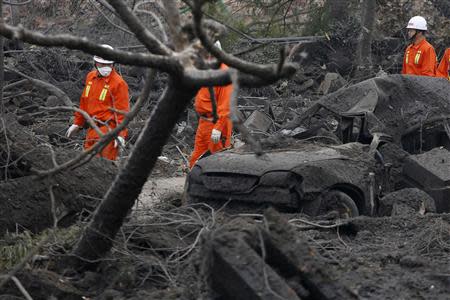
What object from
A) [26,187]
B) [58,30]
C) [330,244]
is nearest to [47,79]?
[58,30]

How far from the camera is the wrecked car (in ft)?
27.3

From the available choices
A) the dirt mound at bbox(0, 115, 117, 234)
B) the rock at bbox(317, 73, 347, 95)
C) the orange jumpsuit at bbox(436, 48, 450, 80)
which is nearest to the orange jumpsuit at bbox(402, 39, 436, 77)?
the orange jumpsuit at bbox(436, 48, 450, 80)

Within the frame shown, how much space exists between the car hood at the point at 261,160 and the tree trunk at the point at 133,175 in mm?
2372

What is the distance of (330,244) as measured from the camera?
23.9ft

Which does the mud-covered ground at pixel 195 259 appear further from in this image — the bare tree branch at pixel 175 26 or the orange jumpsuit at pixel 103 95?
the orange jumpsuit at pixel 103 95

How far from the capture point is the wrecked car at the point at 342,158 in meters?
8.34

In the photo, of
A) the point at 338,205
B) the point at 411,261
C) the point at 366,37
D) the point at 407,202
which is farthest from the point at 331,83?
the point at 411,261

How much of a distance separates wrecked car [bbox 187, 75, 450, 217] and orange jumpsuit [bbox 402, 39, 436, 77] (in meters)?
3.49

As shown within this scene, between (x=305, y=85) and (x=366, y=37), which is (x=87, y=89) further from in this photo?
(x=366, y=37)

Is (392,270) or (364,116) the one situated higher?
(364,116)

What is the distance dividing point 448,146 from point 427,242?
13.2 feet

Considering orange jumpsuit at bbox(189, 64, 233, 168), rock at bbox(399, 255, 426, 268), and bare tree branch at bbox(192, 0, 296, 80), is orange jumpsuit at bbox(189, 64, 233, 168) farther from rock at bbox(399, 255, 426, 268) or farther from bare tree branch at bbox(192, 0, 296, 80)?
bare tree branch at bbox(192, 0, 296, 80)

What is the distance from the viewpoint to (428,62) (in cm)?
1451

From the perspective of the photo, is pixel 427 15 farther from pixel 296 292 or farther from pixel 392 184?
pixel 296 292
